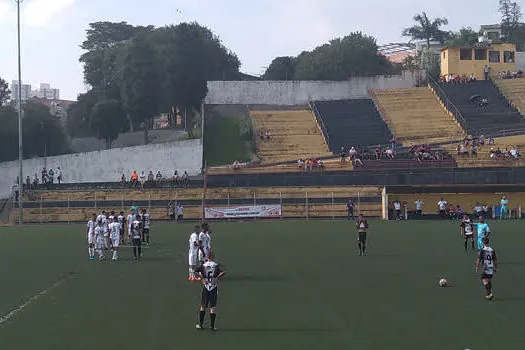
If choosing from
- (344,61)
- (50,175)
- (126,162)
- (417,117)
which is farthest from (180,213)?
(344,61)

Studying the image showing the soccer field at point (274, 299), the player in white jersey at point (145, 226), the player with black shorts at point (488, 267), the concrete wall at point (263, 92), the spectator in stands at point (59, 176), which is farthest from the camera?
the concrete wall at point (263, 92)

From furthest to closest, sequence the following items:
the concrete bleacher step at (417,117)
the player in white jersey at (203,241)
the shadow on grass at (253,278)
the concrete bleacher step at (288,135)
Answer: the concrete bleacher step at (417,117), the concrete bleacher step at (288,135), the shadow on grass at (253,278), the player in white jersey at (203,241)

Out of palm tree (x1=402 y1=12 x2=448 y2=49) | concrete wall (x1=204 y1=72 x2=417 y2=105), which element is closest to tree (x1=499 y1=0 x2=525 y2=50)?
palm tree (x1=402 y1=12 x2=448 y2=49)

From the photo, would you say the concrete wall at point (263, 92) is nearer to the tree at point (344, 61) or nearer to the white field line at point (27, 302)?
the tree at point (344, 61)

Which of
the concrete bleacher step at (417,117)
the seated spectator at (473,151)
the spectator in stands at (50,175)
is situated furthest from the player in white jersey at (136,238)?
the concrete bleacher step at (417,117)

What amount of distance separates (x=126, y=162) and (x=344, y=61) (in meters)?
33.6

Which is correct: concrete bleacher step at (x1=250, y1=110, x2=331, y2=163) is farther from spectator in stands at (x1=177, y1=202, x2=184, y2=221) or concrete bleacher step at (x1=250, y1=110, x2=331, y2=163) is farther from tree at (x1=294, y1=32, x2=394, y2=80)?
spectator in stands at (x1=177, y1=202, x2=184, y2=221)

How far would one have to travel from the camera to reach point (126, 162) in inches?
2606

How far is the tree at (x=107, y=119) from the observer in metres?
81.2

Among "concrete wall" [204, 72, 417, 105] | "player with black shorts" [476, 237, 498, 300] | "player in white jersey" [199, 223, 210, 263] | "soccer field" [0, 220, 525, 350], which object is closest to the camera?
"soccer field" [0, 220, 525, 350]

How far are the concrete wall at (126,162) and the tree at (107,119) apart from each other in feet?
51.6

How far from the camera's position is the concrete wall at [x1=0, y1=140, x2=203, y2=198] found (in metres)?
65.4

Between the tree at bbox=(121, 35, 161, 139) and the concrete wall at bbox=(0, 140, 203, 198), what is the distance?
1403 centimetres

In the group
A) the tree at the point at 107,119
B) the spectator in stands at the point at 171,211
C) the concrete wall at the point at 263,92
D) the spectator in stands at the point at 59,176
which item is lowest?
the spectator in stands at the point at 171,211
